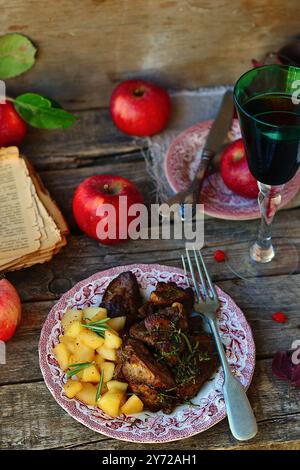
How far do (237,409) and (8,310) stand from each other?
1.49 ft

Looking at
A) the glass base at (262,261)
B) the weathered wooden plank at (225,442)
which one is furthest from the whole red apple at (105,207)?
the weathered wooden plank at (225,442)

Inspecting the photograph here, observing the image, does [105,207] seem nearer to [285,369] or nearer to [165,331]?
[165,331]

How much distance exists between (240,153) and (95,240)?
15.0 inches

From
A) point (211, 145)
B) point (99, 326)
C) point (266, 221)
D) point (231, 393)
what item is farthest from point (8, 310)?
point (211, 145)

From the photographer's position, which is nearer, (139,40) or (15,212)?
(15,212)

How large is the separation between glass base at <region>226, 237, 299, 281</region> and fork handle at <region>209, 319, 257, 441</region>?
0.98ft

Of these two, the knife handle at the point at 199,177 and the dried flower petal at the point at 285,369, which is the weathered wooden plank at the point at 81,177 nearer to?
the knife handle at the point at 199,177

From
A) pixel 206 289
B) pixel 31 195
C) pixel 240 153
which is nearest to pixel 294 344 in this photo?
pixel 206 289

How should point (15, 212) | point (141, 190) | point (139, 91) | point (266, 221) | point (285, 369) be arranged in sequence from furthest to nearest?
point (139, 91) < point (141, 190) < point (15, 212) < point (266, 221) < point (285, 369)

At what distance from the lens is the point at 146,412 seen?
Answer: 1.13 m

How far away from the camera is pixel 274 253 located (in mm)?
1442

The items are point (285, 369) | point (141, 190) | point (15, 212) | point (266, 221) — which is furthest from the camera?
point (141, 190)

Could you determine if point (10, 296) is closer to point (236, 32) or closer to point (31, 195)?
point (31, 195)

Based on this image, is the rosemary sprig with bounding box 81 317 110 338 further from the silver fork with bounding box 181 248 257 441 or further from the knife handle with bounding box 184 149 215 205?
the knife handle with bounding box 184 149 215 205
